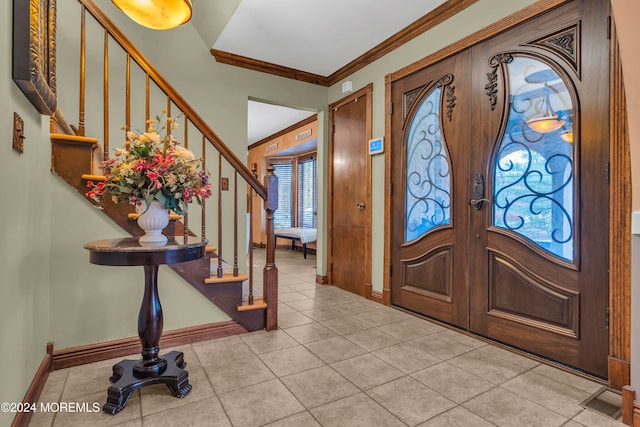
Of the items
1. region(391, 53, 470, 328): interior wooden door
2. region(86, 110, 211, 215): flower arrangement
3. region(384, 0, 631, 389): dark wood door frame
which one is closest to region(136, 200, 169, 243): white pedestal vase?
region(86, 110, 211, 215): flower arrangement

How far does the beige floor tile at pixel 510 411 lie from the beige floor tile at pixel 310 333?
Result: 1206 millimetres

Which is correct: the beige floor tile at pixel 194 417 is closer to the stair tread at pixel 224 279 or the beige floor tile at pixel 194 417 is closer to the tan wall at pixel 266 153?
the stair tread at pixel 224 279

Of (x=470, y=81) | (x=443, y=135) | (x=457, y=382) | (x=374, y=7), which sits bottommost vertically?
(x=457, y=382)

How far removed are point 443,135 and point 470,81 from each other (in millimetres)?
476

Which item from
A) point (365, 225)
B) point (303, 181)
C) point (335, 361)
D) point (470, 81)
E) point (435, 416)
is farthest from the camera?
point (303, 181)

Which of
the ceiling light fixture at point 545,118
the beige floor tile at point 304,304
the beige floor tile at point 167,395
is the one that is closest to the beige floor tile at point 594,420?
the ceiling light fixture at point 545,118

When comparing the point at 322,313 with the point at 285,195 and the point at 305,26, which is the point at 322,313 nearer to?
the point at 305,26

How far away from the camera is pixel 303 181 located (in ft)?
27.7

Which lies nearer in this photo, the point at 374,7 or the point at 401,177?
the point at 374,7

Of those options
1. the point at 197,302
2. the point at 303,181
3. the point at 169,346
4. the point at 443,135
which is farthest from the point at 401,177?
the point at 303,181

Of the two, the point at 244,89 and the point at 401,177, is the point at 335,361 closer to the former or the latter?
the point at 401,177

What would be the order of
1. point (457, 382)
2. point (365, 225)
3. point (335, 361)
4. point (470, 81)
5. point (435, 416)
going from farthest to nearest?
point (365, 225), point (470, 81), point (335, 361), point (457, 382), point (435, 416)

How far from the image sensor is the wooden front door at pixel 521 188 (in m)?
2.07

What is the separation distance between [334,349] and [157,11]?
252 centimetres
